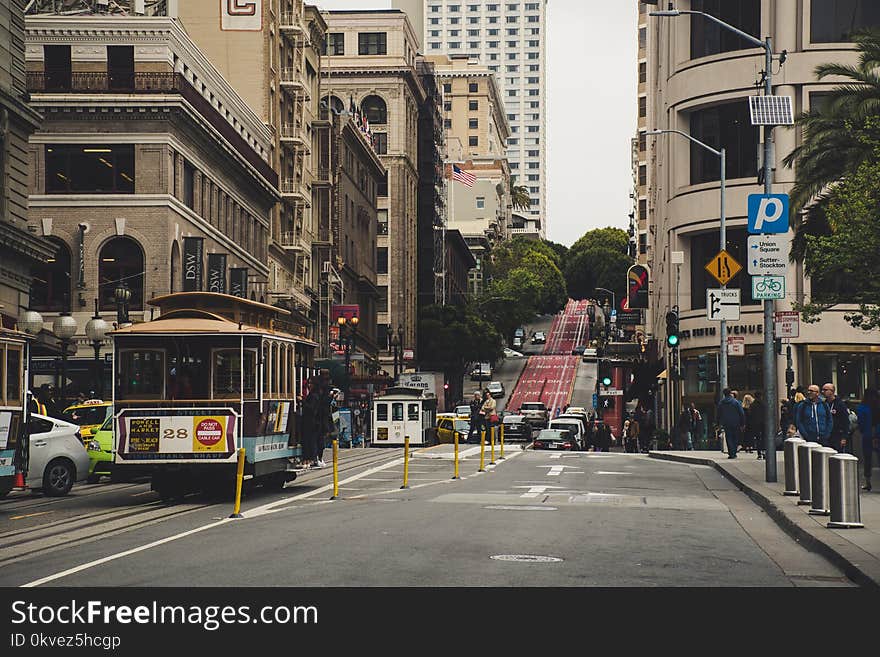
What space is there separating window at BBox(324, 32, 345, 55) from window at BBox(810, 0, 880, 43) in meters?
66.3

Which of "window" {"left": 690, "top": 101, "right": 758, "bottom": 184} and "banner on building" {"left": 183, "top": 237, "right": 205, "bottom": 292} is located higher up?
"window" {"left": 690, "top": 101, "right": 758, "bottom": 184}

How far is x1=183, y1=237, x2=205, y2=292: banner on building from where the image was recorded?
53.4 meters

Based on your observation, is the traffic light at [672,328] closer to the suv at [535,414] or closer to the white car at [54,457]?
the white car at [54,457]

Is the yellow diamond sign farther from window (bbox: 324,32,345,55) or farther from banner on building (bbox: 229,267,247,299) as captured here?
window (bbox: 324,32,345,55)

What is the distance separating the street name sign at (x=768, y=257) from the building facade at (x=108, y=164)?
102 ft

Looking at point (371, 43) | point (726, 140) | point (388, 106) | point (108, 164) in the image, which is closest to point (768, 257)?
point (726, 140)

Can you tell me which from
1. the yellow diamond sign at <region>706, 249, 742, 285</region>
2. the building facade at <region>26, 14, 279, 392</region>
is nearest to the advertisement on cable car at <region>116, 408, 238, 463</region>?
the yellow diamond sign at <region>706, 249, 742, 285</region>

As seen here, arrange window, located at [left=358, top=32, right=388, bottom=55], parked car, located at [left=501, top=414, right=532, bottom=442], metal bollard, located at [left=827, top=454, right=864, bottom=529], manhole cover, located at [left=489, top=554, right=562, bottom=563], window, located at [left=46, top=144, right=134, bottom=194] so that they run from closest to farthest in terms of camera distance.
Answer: manhole cover, located at [left=489, top=554, right=562, bottom=563] < metal bollard, located at [left=827, top=454, right=864, bottom=529] < window, located at [left=46, top=144, right=134, bottom=194] < parked car, located at [left=501, top=414, right=532, bottom=442] < window, located at [left=358, top=32, right=388, bottom=55]

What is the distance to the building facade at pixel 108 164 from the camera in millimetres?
51719

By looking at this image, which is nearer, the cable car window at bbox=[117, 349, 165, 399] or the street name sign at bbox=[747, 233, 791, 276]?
the cable car window at bbox=[117, 349, 165, 399]

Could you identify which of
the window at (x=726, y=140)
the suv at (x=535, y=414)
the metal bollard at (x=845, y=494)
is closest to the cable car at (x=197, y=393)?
the metal bollard at (x=845, y=494)
